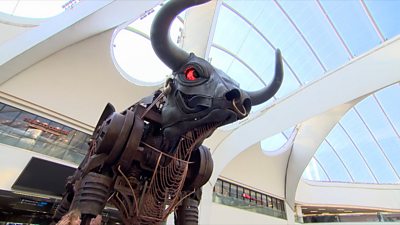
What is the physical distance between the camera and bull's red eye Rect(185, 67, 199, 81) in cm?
209

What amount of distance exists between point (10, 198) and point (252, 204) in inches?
450

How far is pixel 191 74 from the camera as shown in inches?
82.8

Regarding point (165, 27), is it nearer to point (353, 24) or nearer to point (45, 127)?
point (45, 127)

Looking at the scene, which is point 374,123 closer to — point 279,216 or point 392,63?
point 279,216

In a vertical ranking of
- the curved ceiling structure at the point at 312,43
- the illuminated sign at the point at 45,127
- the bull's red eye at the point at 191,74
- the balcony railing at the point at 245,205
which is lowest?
the bull's red eye at the point at 191,74

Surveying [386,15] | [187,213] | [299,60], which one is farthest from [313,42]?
[187,213]

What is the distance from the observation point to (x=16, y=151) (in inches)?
293

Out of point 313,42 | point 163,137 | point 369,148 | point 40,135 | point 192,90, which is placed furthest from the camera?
point 369,148

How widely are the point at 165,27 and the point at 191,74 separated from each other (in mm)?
441

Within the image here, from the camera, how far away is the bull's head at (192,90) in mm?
1880

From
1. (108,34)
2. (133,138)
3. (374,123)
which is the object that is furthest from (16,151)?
(374,123)

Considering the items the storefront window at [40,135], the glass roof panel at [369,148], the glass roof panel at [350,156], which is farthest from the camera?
the glass roof panel at [350,156]

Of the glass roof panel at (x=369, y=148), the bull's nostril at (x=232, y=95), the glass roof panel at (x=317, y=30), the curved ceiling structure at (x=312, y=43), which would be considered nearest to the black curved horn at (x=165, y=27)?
the bull's nostril at (x=232, y=95)

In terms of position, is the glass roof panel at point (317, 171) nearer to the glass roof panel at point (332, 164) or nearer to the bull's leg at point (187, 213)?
the glass roof panel at point (332, 164)
